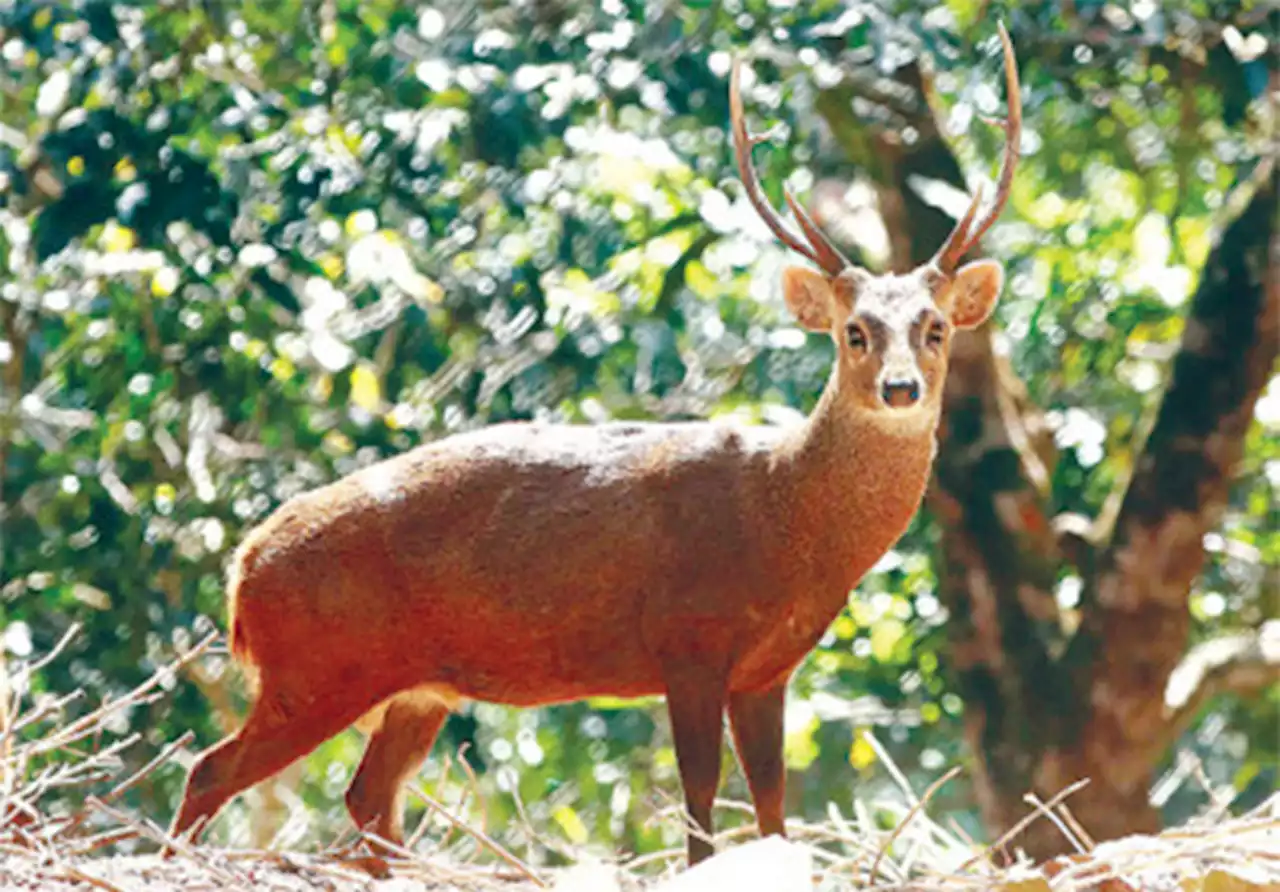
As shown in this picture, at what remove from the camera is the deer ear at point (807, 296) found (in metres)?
4.96

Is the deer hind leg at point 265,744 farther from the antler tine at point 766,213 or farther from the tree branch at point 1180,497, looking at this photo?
the tree branch at point 1180,497

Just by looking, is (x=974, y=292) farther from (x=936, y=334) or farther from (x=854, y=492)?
(x=854, y=492)

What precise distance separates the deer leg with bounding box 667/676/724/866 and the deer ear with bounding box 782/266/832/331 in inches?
33.5

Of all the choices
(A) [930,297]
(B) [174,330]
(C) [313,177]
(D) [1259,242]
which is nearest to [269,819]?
(B) [174,330]

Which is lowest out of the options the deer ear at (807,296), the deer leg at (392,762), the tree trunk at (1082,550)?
the tree trunk at (1082,550)

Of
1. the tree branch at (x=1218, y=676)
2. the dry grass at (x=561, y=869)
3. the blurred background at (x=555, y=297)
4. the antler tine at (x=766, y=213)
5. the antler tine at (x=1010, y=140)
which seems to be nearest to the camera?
the dry grass at (x=561, y=869)

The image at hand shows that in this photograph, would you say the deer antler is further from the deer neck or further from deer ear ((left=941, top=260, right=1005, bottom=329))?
the deer neck

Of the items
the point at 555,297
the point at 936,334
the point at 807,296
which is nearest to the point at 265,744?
the point at 807,296

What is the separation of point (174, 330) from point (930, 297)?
4219mm

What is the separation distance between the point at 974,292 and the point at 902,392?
611 millimetres

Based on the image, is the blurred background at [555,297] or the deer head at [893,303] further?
the blurred background at [555,297]

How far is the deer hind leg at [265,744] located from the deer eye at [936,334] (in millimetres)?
1368

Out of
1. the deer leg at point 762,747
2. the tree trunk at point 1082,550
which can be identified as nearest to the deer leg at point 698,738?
the deer leg at point 762,747

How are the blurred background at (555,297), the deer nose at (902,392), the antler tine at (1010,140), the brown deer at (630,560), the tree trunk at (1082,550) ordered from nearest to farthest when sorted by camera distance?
the deer nose at (902,392) → the brown deer at (630,560) → the antler tine at (1010,140) → the blurred background at (555,297) → the tree trunk at (1082,550)
